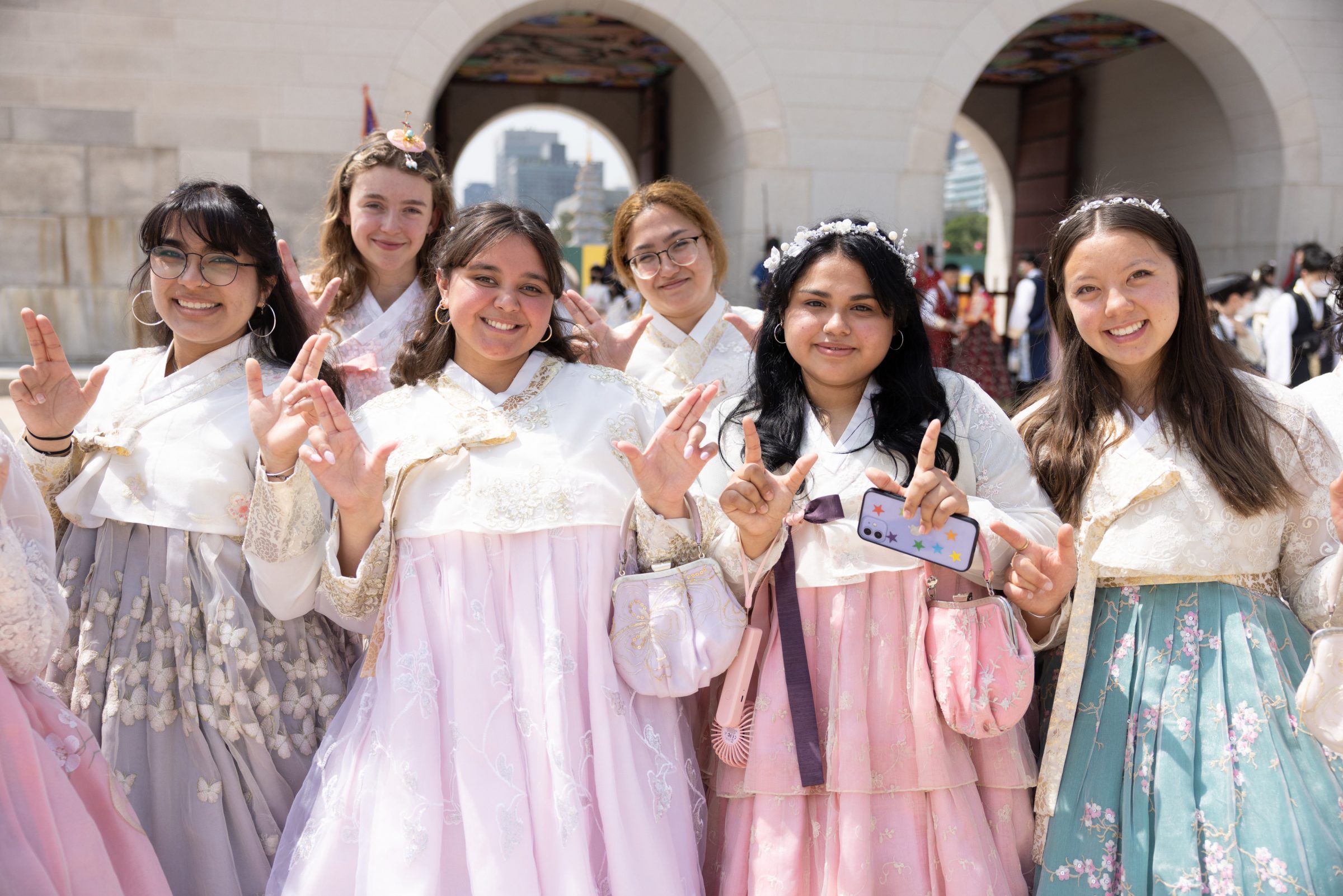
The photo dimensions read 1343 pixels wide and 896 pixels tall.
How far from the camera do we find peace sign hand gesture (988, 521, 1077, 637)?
2.01m

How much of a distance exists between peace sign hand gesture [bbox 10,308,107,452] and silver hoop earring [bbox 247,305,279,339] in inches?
13.4

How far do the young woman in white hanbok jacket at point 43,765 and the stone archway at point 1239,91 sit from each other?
357 inches

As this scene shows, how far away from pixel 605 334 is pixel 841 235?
1.11 metres

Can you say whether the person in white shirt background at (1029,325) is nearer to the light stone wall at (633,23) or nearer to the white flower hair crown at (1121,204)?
the light stone wall at (633,23)

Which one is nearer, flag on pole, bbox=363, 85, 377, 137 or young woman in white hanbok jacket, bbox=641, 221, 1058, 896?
young woman in white hanbok jacket, bbox=641, 221, 1058, 896

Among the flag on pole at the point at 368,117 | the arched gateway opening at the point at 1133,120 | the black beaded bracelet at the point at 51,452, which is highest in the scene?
the arched gateway opening at the point at 1133,120

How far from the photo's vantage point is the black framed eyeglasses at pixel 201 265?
7.52 feet

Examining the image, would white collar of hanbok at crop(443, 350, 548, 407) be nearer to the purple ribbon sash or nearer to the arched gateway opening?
the purple ribbon sash

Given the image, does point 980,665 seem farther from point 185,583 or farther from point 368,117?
point 368,117

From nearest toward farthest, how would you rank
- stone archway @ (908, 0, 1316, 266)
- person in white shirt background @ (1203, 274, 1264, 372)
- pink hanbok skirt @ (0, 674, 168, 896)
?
pink hanbok skirt @ (0, 674, 168, 896)
person in white shirt background @ (1203, 274, 1264, 372)
stone archway @ (908, 0, 1316, 266)

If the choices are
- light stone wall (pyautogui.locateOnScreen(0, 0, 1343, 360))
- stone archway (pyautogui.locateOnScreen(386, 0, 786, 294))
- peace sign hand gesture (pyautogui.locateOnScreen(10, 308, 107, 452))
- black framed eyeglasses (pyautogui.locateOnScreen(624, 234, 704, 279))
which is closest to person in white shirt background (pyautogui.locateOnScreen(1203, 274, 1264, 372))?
light stone wall (pyautogui.locateOnScreen(0, 0, 1343, 360))

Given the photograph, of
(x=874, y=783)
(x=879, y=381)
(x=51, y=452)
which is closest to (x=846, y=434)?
(x=879, y=381)

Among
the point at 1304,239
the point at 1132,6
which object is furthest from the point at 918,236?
the point at 1304,239

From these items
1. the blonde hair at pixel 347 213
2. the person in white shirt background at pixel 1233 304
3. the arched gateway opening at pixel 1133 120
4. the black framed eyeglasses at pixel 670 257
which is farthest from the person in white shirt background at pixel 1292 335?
the blonde hair at pixel 347 213
